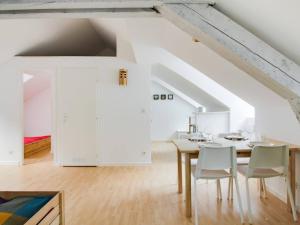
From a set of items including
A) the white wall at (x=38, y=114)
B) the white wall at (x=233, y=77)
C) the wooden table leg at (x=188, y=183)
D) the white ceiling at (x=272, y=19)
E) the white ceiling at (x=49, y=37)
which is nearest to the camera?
the white ceiling at (x=272, y=19)

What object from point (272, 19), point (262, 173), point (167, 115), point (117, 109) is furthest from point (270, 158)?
point (167, 115)

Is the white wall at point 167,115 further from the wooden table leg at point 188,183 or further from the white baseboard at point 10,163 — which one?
the wooden table leg at point 188,183

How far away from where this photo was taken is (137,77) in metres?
5.70

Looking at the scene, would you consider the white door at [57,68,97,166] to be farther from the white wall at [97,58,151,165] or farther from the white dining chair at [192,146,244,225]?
the white dining chair at [192,146,244,225]

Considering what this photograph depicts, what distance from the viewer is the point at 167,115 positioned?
30.3 feet

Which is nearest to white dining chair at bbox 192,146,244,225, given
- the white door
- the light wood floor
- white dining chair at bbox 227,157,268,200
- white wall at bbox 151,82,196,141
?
the light wood floor

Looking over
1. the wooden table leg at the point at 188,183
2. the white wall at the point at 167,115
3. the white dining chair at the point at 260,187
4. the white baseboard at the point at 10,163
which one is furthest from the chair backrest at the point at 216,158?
the white wall at the point at 167,115

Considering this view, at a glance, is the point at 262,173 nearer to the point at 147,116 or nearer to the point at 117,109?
the point at 147,116

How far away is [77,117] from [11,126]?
1363mm

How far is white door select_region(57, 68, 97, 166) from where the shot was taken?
18.6 feet

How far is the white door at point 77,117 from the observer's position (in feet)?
18.6

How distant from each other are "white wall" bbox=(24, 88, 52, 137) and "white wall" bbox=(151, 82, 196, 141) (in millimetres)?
3215

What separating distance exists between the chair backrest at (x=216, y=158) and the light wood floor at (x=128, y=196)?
0.57 metres

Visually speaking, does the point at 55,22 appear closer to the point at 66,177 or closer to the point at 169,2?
the point at 66,177
